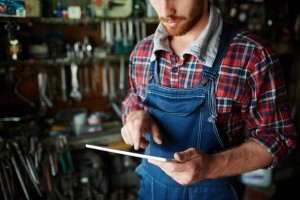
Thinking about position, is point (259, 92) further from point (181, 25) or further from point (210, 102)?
point (181, 25)

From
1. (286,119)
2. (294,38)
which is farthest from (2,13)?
(294,38)

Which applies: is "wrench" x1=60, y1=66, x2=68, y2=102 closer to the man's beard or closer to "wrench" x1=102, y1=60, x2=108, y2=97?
"wrench" x1=102, y1=60, x2=108, y2=97

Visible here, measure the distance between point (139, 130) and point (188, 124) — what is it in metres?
0.17

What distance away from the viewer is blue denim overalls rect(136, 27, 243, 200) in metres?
0.97

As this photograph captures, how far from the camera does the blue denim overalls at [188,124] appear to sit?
97 cm

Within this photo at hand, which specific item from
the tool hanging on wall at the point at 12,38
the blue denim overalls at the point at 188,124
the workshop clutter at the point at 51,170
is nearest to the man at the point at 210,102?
the blue denim overalls at the point at 188,124

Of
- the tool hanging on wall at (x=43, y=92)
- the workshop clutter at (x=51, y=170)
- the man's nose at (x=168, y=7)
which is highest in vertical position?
the man's nose at (x=168, y=7)

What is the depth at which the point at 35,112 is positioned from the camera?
2.30 m

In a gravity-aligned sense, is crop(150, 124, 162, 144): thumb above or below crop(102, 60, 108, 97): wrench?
above

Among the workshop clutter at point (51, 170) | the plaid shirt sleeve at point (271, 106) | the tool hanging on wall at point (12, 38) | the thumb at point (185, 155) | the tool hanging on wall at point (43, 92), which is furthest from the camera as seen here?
the tool hanging on wall at point (43, 92)

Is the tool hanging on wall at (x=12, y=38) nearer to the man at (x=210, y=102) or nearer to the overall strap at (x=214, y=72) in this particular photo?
the man at (x=210, y=102)

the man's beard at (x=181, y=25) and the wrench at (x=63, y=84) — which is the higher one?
the man's beard at (x=181, y=25)

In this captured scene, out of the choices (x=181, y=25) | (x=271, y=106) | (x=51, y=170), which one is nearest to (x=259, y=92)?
(x=271, y=106)

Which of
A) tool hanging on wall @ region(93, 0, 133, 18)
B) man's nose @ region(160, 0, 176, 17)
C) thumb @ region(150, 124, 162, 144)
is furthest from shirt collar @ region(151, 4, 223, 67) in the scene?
tool hanging on wall @ region(93, 0, 133, 18)
